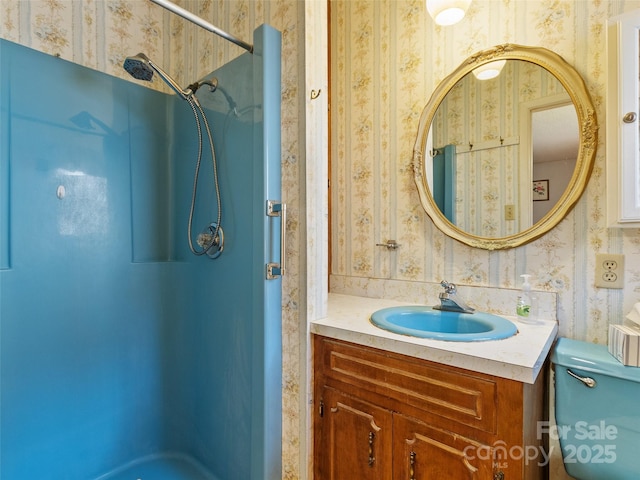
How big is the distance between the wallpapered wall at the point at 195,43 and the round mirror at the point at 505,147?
0.69 m

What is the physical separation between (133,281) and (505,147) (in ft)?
6.08

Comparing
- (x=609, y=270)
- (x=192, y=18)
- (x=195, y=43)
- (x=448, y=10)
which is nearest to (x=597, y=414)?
(x=609, y=270)

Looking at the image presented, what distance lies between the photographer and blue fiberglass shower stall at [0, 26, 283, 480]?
51.0 inches

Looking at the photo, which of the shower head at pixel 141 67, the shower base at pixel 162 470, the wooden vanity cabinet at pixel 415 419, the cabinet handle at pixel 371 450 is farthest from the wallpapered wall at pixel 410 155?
the shower base at pixel 162 470

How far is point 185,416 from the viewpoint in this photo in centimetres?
171

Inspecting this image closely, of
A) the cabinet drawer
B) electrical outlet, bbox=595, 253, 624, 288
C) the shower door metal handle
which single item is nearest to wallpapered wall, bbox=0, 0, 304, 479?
the shower door metal handle

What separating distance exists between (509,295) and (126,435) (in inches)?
74.6

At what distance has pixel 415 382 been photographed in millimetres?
1021

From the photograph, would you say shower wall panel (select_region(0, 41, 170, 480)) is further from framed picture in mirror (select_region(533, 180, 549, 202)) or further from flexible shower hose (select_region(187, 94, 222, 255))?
framed picture in mirror (select_region(533, 180, 549, 202))

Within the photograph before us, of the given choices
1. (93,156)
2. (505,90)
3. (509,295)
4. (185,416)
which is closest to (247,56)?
(93,156)

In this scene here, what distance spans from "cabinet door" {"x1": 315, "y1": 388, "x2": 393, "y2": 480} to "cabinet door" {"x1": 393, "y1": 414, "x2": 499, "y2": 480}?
0.04m

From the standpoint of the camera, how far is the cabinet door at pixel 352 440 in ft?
3.59

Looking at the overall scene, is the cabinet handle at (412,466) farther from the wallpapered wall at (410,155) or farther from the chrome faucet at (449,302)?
the wallpapered wall at (410,155)

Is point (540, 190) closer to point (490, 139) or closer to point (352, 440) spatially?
point (490, 139)
